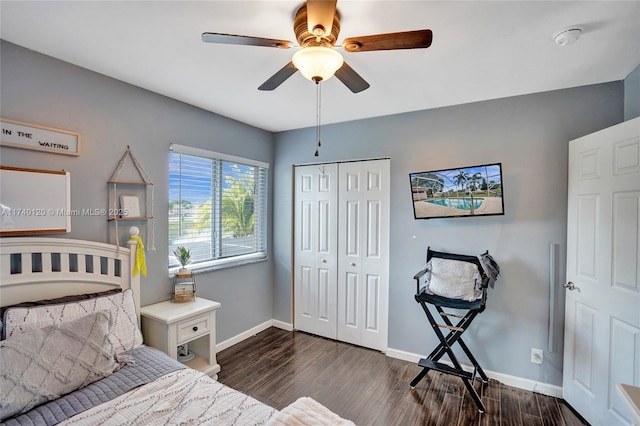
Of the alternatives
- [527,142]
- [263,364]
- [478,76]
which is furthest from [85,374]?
[527,142]

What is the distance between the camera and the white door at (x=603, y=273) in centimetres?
192

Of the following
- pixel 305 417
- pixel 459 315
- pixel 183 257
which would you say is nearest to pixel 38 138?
pixel 183 257

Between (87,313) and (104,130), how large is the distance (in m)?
1.37

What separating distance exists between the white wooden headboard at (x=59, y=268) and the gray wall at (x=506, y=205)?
2528 millimetres

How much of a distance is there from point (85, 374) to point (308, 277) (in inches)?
97.1

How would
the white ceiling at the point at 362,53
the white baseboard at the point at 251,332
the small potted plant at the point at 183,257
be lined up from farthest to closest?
the white baseboard at the point at 251,332
the small potted plant at the point at 183,257
the white ceiling at the point at 362,53

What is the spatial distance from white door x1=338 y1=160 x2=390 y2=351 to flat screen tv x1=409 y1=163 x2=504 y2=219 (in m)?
0.44

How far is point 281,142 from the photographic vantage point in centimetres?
398

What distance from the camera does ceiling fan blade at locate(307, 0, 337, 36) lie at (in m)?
1.19

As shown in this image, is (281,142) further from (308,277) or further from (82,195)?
(82,195)

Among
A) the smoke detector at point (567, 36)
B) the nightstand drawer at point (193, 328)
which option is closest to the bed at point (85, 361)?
the nightstand drawer at point (193, 328)

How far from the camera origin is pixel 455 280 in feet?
8.44

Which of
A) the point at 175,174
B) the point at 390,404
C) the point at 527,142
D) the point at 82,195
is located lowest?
the point at 390,404

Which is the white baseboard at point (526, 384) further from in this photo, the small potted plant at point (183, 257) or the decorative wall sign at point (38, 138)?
the decorative wall sign at point (38, 138)
